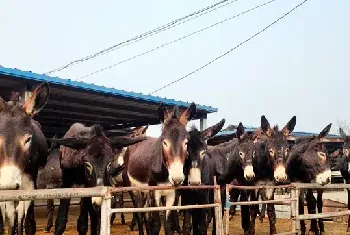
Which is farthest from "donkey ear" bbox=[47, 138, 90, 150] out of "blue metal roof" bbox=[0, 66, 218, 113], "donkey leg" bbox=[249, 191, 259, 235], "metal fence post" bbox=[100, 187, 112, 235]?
"donkey leg" bbox=[249, 191, 259, 235]

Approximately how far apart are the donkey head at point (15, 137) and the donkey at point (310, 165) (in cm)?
682

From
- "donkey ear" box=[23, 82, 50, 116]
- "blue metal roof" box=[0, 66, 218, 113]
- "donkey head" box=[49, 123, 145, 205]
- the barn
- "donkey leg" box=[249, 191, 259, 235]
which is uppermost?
"blue metal roof" box=[0, 66, 218, 113]

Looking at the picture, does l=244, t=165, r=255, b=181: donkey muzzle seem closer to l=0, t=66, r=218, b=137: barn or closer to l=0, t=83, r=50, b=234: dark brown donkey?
l=0, t=66, r=218, b=137: barn

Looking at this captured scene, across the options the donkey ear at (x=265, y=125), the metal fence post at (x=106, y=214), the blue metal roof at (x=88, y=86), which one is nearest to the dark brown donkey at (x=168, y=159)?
the metal fence post at (x=106, y=214)

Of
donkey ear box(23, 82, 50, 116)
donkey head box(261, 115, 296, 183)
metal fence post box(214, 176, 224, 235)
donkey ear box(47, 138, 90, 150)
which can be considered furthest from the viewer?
donkey head box(261, 115, 296, 183)

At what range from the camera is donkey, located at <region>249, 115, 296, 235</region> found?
940 centimetres

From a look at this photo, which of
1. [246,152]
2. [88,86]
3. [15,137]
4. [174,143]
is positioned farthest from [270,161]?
[15,137]

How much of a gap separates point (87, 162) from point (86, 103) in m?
6.97

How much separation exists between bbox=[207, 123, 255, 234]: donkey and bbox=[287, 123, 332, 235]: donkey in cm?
134

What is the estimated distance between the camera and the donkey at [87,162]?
6.92 metres

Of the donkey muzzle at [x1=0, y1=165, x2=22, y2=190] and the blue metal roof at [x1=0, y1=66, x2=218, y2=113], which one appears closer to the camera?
the donkey muzzle at [x1=0, y1=165, x2=22, y2=190]

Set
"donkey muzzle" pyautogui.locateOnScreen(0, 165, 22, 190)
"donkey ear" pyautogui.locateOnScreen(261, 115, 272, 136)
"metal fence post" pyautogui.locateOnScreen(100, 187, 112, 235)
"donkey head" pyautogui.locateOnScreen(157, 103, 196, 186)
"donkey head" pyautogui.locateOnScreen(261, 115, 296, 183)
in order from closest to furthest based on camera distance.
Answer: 1. "donkey muzzle" pyautogui.locateOnScreen(0, 165, 22, 190)
2. "metal fence post" pyautogui.locateOnScreen(100, 187, 112, 235)
3. "donkey head" pyautogui.locateOnScreen(157, 103, 196, 186)
4. "donkey head" pyautogui.locateOnScreen(261, 115, 296, 183)
5. "donkey ear" pyautogui.locateOnScreen(261, 115, 272, 136)

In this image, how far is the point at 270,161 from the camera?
9.94 metres

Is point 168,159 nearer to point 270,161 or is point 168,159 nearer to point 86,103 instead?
point 270,161
